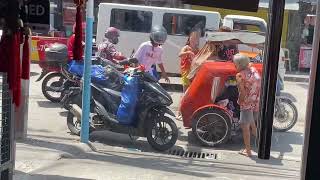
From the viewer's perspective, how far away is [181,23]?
14852mm

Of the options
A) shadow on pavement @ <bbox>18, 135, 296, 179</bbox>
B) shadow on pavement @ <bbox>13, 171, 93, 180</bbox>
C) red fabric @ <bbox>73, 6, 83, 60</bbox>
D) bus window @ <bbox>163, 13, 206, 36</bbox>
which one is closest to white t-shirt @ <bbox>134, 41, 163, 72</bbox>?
shadow on pavement @ <bbox>18, 135, 296, 179</bbox>

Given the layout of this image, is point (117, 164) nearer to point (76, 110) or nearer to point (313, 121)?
point (76, 110)

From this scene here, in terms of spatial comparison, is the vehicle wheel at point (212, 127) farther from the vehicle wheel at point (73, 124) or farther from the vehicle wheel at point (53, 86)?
the vehicle wheel at point (53, 86)

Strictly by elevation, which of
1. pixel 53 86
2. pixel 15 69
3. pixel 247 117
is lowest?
pixel 53 86

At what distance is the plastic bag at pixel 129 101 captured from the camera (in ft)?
25.6

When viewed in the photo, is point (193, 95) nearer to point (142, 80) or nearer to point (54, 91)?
point (142, 80)

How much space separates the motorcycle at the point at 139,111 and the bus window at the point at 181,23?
6.73 m

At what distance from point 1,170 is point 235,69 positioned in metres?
4.89

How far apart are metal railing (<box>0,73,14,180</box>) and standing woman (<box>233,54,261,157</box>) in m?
4.04

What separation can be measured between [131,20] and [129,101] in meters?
7.49

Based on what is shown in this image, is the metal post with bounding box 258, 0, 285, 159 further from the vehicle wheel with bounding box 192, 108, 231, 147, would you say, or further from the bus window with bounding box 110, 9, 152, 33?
the bus window with bounding box 110, 9, 152, 33

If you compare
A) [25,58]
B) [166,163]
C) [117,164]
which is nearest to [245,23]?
[166,163]

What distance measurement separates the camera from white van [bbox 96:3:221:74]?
14.7 m

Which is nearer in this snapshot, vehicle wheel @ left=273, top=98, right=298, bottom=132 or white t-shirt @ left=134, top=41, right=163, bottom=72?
vehicle wheel @ left=273, top=98, right=298, bottom=132
